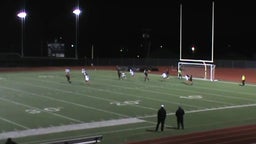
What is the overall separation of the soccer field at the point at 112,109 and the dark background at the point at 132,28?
3995 centimetres

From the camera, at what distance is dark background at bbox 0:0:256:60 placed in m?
73.2

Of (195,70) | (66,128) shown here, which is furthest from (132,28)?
(66,128)

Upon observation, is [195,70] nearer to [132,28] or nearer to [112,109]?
Result: [112,109]

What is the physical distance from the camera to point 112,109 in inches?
869

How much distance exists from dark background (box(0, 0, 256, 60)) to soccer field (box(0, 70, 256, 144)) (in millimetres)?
39953

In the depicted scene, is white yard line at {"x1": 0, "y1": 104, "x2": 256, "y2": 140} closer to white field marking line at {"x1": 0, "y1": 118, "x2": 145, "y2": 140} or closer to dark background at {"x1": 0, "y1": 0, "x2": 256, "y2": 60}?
white field marking line at {"x1": 0, "y1": 118, "x2": 145, "y2": 140}

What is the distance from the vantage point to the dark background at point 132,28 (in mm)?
73188

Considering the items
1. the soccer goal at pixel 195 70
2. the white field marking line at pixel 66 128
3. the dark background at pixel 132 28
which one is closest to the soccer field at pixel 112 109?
the white field marking line at pixel 66 128

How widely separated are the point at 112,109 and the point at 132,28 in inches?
2581

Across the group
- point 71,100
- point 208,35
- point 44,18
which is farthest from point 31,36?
point 71,100

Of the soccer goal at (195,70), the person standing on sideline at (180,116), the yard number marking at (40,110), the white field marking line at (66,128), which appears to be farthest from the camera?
the soccer goal at (195,70)

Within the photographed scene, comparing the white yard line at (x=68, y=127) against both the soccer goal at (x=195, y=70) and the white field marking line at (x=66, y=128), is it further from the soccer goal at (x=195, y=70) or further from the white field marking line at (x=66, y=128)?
the soccer goal at (x=195, y=70)

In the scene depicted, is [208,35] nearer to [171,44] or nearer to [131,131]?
[171,44]

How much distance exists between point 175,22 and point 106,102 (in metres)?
58.7
